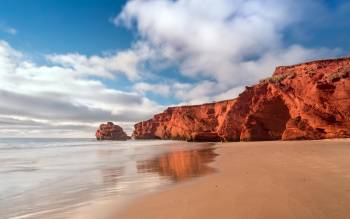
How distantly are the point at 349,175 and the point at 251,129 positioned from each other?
123ft

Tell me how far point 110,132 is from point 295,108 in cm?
9732

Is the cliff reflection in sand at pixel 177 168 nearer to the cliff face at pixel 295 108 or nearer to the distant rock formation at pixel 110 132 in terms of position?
the cliff face at pixel 295 108

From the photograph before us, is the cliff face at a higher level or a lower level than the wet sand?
higher

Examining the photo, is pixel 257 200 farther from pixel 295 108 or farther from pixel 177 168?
pixel 295 108

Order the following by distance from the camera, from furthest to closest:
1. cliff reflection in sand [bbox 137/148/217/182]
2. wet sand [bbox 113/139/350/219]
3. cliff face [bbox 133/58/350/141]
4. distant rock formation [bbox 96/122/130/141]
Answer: distant rock formation [bbox 96/122/130/141], cliff face [bbox 133/58/350/141], cliff reflection in sand [bbox 137/148/217/182], wet sand [bbox 113/139/350/219]

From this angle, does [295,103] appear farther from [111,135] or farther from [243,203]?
[111,135]

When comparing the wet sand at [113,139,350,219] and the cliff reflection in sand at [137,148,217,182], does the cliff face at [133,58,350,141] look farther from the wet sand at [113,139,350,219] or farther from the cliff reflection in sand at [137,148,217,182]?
the wet sand at [113,139,350,219]

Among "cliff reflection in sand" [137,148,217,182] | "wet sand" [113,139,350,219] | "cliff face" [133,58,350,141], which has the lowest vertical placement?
"wet sand" [113,139,350,219]

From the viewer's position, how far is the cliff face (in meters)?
33.8

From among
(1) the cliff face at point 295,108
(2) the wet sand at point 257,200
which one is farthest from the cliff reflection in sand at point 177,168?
(1) the cliff face at point 295,108

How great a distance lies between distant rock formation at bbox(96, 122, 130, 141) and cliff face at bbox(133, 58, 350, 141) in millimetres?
75395

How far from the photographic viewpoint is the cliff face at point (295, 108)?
1332 inches

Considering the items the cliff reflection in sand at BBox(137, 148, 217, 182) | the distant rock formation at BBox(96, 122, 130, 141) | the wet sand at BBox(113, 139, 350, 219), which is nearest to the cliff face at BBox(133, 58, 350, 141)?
the cliff reflection in sand at BBox(137, 148, 217, 182)

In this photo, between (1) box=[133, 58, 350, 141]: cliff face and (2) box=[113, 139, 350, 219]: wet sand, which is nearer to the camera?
(2) box=[113, 139, 350, 219]: wet sand
